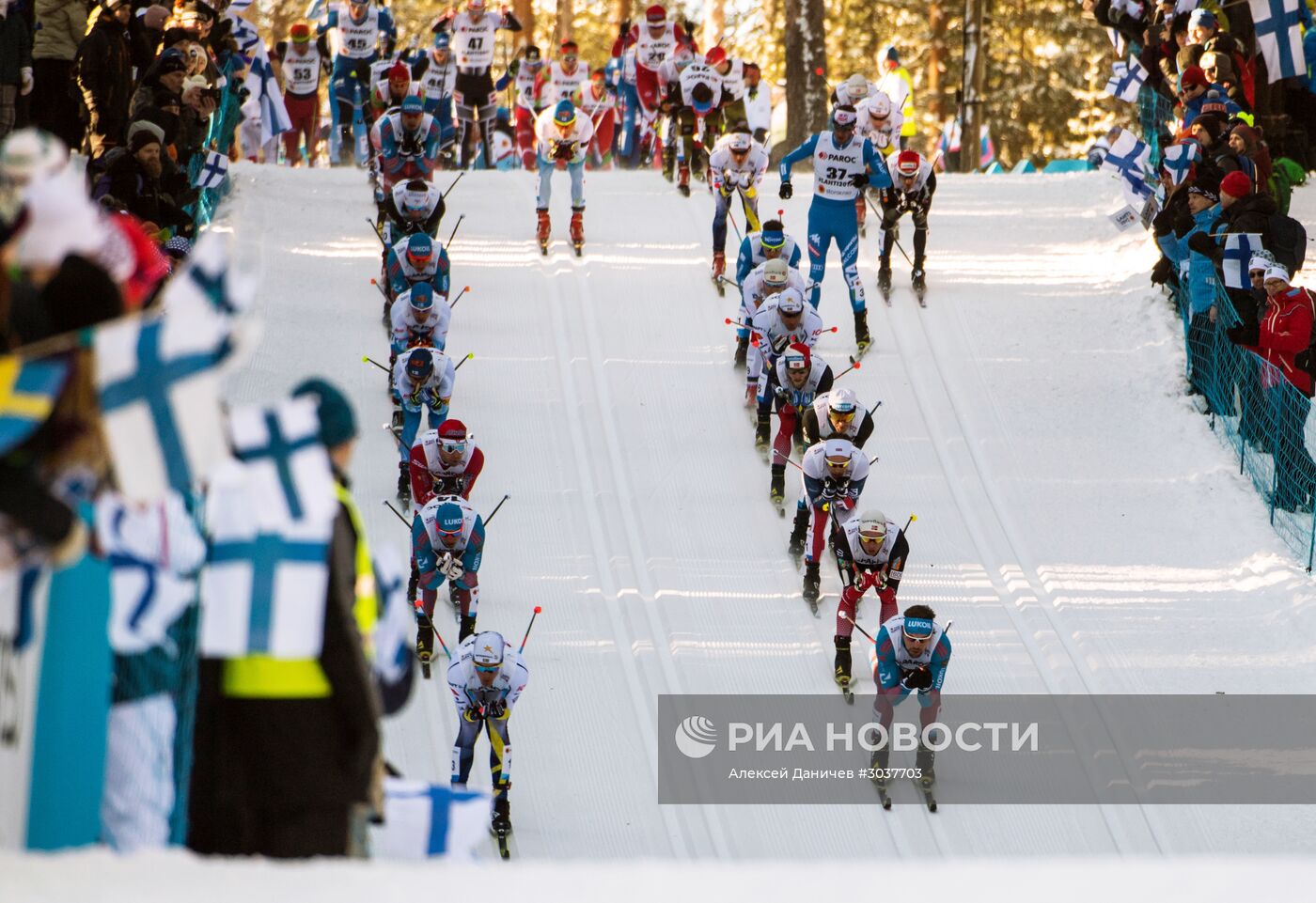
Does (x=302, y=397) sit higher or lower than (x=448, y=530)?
higher

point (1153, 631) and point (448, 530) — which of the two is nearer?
point (448, 530)

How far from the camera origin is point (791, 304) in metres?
14.1

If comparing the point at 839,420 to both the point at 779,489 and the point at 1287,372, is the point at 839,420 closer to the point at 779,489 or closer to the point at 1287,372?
the point at 779,489

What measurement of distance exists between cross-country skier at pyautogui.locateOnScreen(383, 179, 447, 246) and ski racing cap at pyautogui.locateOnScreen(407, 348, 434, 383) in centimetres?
220

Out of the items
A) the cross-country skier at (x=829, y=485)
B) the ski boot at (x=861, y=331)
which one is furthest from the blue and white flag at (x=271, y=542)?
the ski boot at (x=861, y=331)

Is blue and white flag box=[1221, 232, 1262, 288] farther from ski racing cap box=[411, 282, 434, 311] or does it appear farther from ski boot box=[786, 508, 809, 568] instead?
ski racing cap box=[411, 282, 434, 311]

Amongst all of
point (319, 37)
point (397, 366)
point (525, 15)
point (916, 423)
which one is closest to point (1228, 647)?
point (916, 423)

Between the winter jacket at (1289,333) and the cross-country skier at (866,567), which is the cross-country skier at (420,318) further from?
the winter jacket at (1289,333)

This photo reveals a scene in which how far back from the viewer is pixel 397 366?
554 inches

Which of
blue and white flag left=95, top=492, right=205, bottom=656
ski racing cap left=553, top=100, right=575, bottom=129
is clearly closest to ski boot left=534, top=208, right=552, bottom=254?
ski racing cap left=553, top=100, right=575, bottom=129

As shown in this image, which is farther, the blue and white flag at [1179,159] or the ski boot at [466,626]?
the blue and white flag at [1179,159]

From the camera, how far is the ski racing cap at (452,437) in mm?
12633

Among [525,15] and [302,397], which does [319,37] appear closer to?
[525,15]

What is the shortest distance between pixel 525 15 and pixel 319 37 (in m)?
14.6
